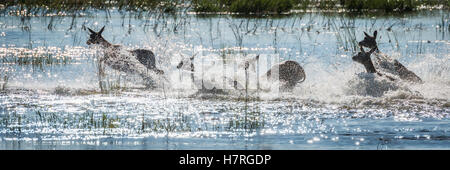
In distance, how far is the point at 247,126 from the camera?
8.28 meters

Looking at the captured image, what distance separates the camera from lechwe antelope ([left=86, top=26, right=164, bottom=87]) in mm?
12000

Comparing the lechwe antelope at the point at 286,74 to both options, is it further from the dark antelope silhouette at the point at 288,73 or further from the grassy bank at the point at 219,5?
the grassy bank at the point at 219,5

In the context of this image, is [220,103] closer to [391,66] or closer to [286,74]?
[286,74]

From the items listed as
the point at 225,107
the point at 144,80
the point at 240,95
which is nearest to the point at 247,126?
the point at 225,107

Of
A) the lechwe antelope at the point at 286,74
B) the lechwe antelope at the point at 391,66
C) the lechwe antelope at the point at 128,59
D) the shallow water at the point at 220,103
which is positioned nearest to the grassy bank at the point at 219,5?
the shallow water at the point at 220,103

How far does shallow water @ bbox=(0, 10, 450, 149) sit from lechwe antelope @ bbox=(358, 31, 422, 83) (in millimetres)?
348

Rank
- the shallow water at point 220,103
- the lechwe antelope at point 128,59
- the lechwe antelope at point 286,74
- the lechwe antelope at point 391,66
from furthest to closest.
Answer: the lechwe antelope at point 128,59, the lechwe antelope at point 391,66, the lechwe antelope at point 286,74, the shallow water at point 220,103

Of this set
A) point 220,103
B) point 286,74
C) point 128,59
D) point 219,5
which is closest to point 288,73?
point 286,74

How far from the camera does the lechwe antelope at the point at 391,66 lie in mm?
11305

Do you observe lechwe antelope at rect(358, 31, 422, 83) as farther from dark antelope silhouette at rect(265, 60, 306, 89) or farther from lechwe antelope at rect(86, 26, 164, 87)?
lechwe antelope at rect(86, 26, 164, 87)

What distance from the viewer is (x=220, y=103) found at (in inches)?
387

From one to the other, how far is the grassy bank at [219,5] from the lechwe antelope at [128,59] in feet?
40.6

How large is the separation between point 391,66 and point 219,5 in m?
15.9

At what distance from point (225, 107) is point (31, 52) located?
762 centimetres
